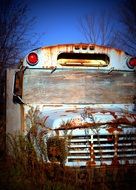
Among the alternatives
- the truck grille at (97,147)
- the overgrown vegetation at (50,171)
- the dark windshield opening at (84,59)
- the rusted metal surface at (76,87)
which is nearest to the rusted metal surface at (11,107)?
the rusted metal surface at (76,87)

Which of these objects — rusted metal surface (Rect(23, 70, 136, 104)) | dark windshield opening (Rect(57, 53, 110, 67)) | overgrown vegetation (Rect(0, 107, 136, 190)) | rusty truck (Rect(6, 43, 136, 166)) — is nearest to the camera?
overgrown vegetation (Rect(0, 107, 136, 190))

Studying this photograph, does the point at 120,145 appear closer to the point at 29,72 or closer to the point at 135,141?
the point at 135,141

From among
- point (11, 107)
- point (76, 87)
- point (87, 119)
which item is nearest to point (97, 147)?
point (87, 119)

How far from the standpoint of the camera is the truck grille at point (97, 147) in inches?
172

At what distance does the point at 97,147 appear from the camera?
4.39 metres

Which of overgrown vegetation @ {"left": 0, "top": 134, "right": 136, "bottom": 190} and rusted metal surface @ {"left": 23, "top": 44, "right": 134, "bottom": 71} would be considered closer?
overgrown vegetation @ {"left": 0, "top": 134, "right": 136, "bottom": 190}

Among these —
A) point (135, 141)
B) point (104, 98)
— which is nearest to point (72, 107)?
point (104, 98)

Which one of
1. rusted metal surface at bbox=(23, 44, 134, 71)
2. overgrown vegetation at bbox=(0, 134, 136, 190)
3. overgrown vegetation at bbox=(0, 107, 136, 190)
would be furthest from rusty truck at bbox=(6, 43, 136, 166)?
overgrown vegetation at bbox=(0, 134, 136, 190)

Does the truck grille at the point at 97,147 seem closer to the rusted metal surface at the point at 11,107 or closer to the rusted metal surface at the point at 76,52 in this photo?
the rusted metal surface at the point at 11,107

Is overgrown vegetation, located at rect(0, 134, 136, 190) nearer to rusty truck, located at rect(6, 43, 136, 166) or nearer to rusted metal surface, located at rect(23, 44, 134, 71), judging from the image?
rusty truck, located at rect(6, 43, 136, 166)

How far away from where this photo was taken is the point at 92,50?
227 inches

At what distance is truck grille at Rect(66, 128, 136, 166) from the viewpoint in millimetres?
4359

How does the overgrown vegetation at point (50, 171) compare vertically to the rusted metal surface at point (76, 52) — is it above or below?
below

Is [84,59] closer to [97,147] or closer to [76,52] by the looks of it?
[76,52]
